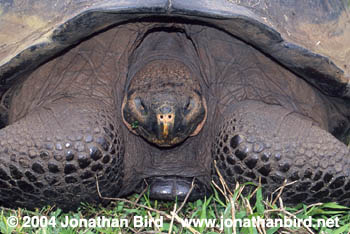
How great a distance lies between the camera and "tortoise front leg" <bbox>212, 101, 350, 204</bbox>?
2.59 metres

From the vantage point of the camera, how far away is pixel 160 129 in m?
2.64

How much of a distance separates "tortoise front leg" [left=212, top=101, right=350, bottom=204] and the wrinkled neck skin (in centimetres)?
37

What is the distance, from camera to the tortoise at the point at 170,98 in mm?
2588

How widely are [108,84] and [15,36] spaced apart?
24.6 inches

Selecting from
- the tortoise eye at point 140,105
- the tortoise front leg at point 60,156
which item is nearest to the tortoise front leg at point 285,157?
the tortoise eye at point 140,105

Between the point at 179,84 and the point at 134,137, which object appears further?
the point at 134,137

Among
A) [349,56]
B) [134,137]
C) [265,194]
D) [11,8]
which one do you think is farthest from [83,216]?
[349,56]

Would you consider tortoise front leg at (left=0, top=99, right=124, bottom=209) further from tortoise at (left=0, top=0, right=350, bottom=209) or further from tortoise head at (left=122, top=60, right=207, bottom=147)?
tortoise head at (left=122, top=60, right=207, bottom=147)

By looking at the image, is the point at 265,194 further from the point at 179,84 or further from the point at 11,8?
the point at 11,8

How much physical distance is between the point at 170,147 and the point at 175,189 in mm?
283

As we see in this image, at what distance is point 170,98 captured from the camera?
2.68 meters

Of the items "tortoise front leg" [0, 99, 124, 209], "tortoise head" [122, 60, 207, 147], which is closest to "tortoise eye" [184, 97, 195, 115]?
"tortoise head" [122, 60, 207, 147]

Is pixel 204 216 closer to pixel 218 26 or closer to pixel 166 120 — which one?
pixel 166 120

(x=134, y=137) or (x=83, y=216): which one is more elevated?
(x=134, y=137)
